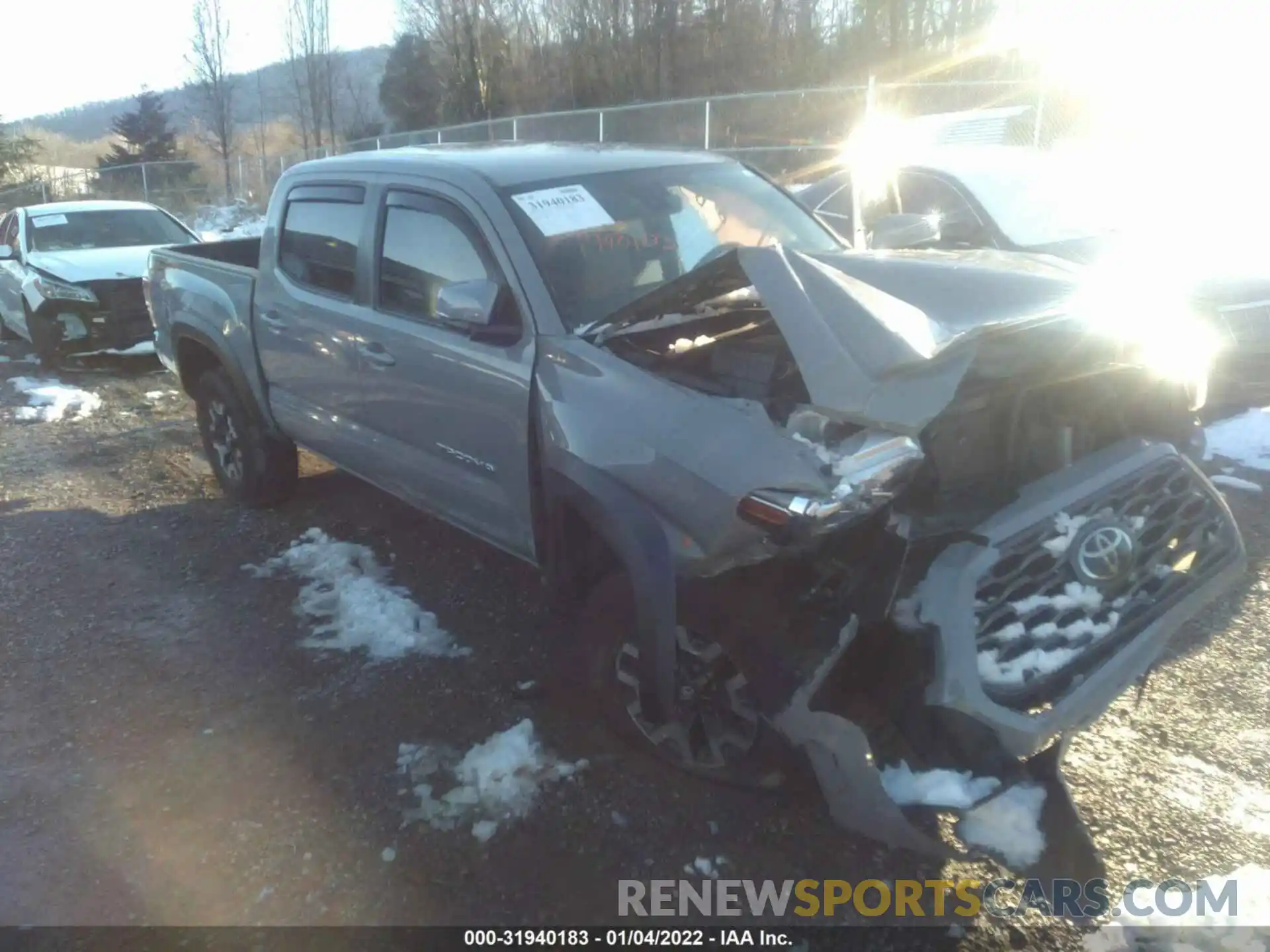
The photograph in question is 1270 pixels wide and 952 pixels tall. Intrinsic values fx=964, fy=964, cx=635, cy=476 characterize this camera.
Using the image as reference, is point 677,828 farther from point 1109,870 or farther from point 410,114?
point 410,114

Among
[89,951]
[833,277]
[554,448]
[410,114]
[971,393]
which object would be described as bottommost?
[89,951]

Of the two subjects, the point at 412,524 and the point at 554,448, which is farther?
the point at 412,524

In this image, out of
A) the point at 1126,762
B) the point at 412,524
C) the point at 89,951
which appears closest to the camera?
the point at 89,951

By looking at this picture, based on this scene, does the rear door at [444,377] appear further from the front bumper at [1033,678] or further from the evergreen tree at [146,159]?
the evergreen tree at [146,159]

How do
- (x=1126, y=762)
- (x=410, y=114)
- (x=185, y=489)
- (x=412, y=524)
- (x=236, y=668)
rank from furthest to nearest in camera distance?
(x=410, y=114) → (x=185, y=489) → (x=412, y=524) → (x=236, y=668) → (x=1126, y=762)

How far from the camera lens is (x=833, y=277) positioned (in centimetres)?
288

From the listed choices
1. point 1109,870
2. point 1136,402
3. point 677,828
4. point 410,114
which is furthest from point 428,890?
point 410,114

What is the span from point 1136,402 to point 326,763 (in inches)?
121

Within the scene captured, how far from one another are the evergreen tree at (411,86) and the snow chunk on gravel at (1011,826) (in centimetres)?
3658

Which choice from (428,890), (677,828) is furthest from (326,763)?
(677,828)

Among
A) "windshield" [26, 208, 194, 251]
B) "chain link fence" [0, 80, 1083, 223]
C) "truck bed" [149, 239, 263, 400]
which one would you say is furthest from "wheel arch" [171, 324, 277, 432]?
"windshield" [26, 208, 194, 251]

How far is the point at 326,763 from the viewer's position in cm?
336

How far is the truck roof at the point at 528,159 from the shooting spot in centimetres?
385

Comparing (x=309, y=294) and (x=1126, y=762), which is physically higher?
(x=309, y=294)
